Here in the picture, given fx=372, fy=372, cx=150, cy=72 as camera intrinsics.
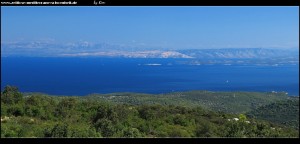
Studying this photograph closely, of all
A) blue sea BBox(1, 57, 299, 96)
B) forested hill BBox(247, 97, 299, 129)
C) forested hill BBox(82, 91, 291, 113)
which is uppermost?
forested hill BBox(247, 97, 299, 129)

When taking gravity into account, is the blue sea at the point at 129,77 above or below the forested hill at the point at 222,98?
below

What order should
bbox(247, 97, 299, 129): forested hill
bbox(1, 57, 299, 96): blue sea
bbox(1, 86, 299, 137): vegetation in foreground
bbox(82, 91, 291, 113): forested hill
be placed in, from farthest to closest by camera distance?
1. bbox(1, 57, 299, 96): blue sea
2. bbox(82, 91, 291, 113): forested hill
3. bbox(247, 97, 299, 129): forested hill
4. bbox(1, 86, 299, 137): vegetation in foreground

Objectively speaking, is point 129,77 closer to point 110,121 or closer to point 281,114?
point 281,114

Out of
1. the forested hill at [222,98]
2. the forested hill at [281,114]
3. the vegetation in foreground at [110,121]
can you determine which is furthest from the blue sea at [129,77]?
the vegetation in foreground at [110,121]

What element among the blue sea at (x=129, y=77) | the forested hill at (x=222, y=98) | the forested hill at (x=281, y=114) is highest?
the forested hill at (x=281, y=114)

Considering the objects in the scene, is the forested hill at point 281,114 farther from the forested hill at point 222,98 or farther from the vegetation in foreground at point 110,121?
the vegetation in foreground at point 110,121

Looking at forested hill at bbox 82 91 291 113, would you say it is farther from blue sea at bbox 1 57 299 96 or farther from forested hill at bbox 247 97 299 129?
blue sea at bbox 1 57 299 96

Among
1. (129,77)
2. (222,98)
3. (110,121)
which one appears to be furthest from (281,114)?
(129,77)

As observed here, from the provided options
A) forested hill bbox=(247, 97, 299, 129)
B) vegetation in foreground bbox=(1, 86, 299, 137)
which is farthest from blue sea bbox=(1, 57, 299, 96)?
vegetation in foreground bbox=(1, 86, 299, 137)
